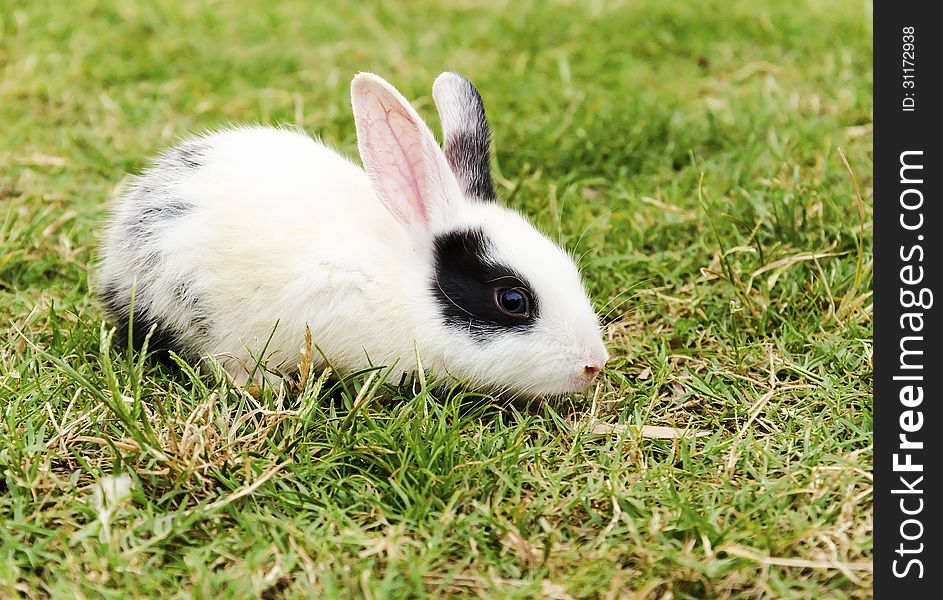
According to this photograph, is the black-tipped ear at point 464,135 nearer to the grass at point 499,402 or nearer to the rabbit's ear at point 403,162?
the rabbit's ear at point 403,162

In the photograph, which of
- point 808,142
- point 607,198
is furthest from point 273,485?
point 808,142

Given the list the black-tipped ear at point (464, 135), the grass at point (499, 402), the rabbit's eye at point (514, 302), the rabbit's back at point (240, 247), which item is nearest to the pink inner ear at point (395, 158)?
the rabbit's back at point (240, 247)

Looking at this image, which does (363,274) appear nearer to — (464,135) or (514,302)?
(514,302)

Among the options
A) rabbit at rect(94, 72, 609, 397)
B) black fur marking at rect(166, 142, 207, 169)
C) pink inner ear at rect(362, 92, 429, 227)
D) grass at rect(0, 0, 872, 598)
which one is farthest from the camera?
black fur marking at rect(166, 142, 207, 169)

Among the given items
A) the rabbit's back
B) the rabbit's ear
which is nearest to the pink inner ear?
the rabbit's ear

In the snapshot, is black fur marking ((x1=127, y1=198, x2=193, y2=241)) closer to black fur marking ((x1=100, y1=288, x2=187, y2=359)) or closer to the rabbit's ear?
black fur marking ((x1=100, y1=288, x2=187, y2=359))

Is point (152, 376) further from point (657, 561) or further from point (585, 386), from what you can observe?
point (657, 561)
